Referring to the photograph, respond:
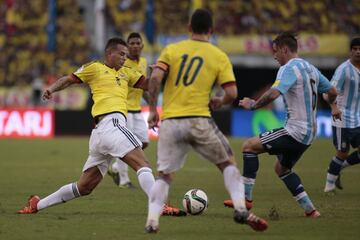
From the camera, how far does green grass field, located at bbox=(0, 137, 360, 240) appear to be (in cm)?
887

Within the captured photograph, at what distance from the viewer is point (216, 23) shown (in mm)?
34500

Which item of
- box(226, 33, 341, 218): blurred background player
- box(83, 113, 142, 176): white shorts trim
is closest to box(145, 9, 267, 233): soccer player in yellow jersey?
box(83, 113, 142, 176): white shorts trim

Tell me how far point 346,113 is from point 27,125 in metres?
19.0

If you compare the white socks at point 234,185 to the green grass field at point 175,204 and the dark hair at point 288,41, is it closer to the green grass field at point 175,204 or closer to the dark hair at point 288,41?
the green grass field at point 175,204

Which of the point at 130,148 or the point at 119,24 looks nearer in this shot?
the point at 130,148

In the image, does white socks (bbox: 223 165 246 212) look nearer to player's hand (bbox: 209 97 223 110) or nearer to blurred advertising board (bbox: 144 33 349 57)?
player's hand (bbox: 209 97 223 110)

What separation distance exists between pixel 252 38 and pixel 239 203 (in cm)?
2516

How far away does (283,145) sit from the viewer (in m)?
10.1

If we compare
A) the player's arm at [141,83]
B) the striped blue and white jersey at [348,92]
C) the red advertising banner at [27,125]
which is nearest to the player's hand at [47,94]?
the player's arm at [141,83]

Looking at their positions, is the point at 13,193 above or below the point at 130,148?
below

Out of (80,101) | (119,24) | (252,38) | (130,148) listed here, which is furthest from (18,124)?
(130,148)

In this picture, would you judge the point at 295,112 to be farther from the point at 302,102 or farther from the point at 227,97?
the point at 227,97

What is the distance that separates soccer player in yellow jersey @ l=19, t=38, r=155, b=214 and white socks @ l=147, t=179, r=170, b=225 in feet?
3.56

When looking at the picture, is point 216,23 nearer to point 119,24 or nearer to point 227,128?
point 119,24
